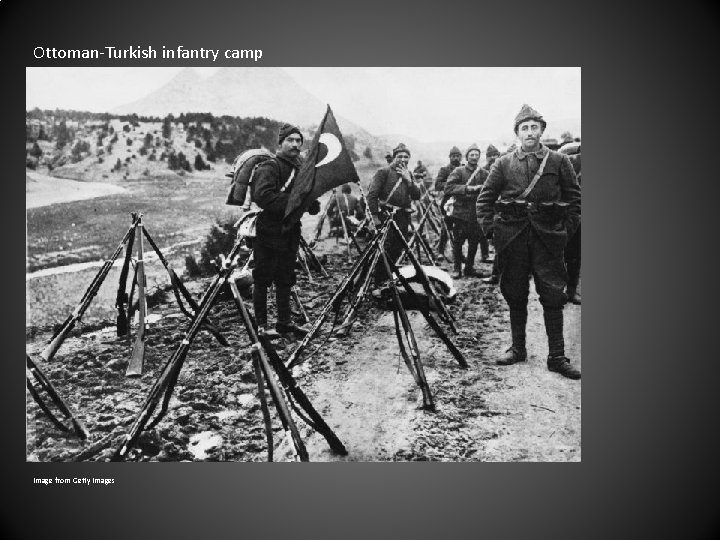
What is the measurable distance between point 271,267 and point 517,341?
1867mm

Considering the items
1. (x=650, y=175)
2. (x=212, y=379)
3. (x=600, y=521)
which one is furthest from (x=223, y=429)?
(x=650, y=175)

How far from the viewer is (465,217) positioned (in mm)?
5531

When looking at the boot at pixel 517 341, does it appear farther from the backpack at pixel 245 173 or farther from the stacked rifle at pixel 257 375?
the backpack at pixel 245 173

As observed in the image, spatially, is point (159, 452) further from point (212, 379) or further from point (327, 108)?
point (327, 108)

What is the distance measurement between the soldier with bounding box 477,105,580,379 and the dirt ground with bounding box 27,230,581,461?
10 centimetres

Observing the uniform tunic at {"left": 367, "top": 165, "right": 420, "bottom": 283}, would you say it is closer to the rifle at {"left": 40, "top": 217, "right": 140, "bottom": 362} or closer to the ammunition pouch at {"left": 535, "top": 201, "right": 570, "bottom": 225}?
the ammunition pouch at {"left": 535, "top": 201, "right": 570, "bottom": 225}

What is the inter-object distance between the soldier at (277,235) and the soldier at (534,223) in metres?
1.37

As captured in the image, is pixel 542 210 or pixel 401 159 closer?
pixel 542 210

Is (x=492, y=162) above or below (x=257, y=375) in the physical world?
above

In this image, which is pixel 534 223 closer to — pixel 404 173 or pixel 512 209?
pixel 512 209

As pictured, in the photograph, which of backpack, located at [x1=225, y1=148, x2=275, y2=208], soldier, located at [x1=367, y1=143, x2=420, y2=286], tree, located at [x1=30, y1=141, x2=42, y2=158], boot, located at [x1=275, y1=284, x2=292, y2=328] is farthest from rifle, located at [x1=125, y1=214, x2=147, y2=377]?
soldier, located at [x1=367, y1=143, x2=420, y2=286]

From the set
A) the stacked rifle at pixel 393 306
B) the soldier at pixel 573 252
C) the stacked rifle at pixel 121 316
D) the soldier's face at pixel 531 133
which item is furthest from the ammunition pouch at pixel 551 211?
the stacked rifle at pixel 121 316

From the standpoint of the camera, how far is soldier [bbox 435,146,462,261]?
4.82 metres

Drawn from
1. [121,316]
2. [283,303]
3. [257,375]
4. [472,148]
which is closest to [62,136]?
[121,316]
